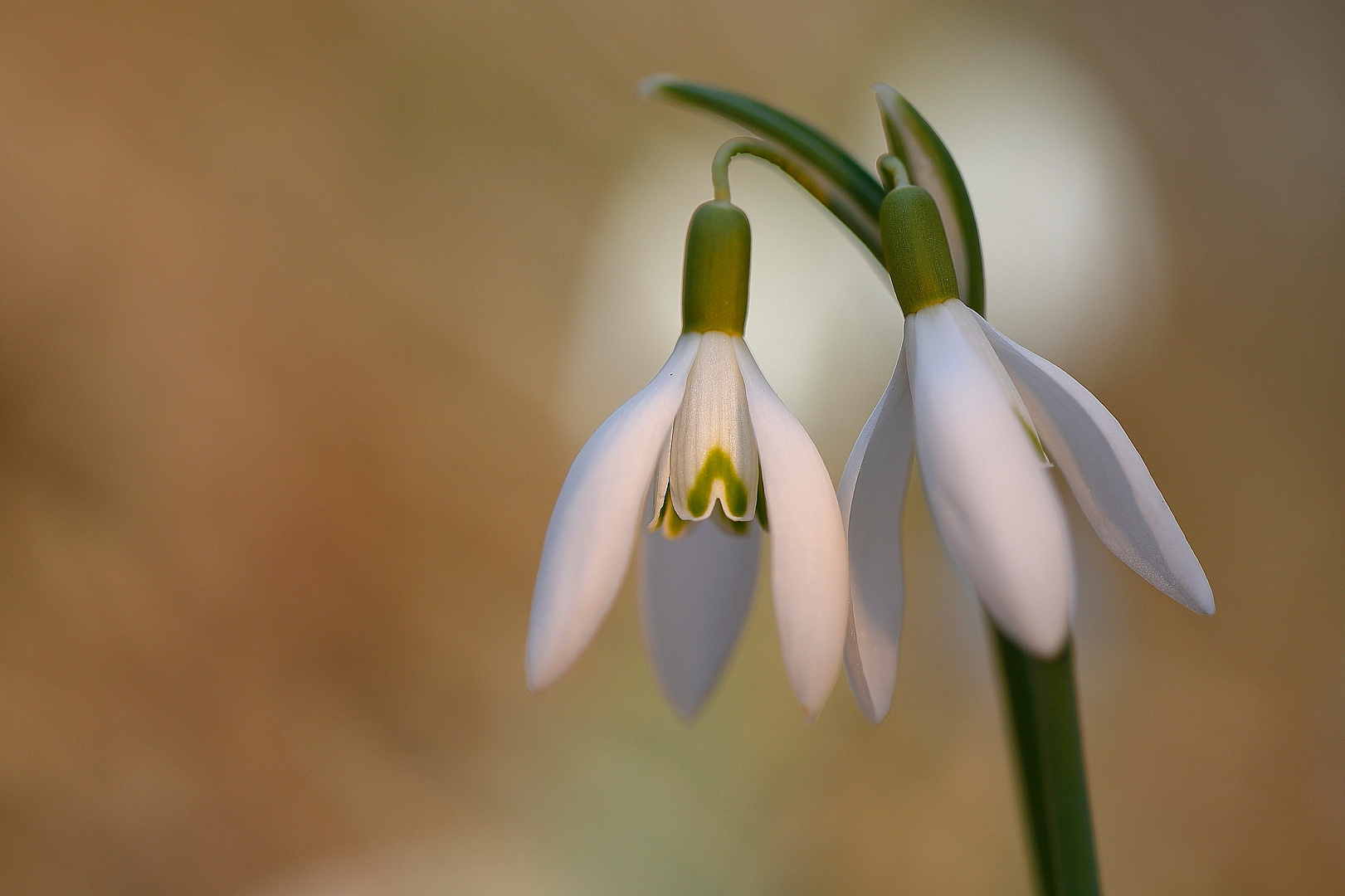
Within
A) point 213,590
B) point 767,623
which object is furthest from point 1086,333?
point 213,590

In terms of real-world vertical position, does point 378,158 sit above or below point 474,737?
above

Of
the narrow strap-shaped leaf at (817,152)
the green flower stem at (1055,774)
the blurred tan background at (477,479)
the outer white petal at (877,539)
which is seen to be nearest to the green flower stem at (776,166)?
the narrow strap-shaped leaf at (817,152)

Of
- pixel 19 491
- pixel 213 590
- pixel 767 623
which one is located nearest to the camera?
pixel 19 491

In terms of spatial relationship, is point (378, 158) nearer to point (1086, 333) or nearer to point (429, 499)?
point (429, 499)

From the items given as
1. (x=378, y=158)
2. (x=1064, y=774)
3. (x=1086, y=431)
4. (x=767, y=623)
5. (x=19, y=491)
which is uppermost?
(x=378, y=158)

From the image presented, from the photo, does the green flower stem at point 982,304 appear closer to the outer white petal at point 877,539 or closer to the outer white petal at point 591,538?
the outer white petal at point 877,539

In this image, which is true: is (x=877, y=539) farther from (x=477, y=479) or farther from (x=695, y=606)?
(x=477, y=479)

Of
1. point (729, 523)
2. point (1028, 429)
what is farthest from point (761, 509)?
point (1028, 429)
